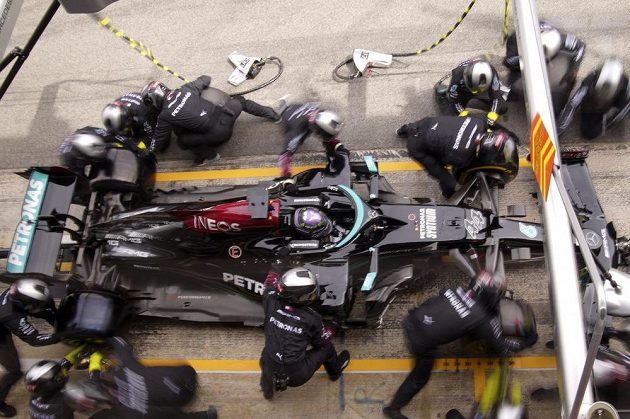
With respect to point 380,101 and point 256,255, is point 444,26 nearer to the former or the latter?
point 380,101

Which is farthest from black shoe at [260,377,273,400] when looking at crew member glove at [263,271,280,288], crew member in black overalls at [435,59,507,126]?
crew member in black overalls at [435,59,507,126]

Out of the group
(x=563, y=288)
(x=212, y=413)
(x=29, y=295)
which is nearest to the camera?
(x=563, y=288)

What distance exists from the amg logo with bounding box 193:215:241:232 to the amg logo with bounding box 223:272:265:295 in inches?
23.7

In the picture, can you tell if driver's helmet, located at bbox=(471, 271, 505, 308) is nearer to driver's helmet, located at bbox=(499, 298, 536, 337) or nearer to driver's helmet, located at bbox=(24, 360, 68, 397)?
driver's helmet, located at bbox=(499, 298, 536, 337)

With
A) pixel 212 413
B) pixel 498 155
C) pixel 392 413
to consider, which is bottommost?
pixel 212 413

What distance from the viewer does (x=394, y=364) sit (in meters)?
5.59

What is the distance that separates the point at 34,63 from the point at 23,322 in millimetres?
5212

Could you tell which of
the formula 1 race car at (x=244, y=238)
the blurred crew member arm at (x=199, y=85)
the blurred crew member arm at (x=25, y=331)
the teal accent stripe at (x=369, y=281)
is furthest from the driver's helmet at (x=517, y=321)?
the blurred crew member arm at (x=25, y=331)

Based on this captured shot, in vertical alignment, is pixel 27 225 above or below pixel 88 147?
below

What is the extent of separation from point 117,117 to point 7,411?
3.59 meters

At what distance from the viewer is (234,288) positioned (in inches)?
225

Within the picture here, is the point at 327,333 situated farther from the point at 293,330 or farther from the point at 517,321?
the point at 517,321

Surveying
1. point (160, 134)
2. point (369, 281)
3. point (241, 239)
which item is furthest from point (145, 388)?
point (160, 134)

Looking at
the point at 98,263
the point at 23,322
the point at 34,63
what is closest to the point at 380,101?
the point at 98,263
